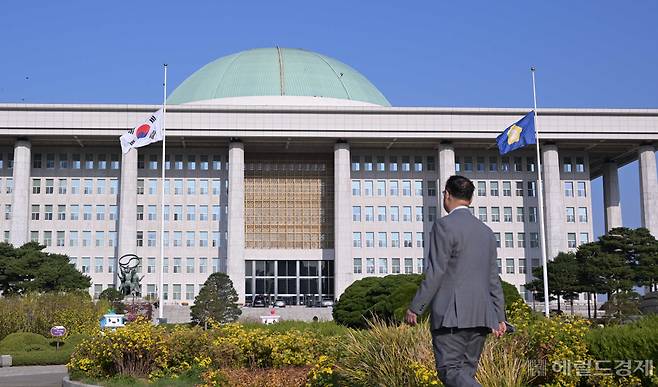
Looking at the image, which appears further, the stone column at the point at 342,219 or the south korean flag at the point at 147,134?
the stone column at the point at 342,219

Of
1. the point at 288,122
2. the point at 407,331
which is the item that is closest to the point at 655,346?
the point at 407,331

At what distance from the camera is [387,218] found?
3125 inches

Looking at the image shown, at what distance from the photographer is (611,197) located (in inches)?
3280

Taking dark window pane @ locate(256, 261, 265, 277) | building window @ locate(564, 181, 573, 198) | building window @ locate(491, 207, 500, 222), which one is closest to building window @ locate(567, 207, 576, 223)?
building window @ locate(564, 181, 573, 198)

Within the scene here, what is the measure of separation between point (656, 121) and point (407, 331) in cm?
7349

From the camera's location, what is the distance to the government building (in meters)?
74.4

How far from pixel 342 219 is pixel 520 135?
113ft

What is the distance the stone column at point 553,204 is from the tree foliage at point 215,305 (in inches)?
1247

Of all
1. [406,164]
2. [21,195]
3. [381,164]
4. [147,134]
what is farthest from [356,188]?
[147,134]

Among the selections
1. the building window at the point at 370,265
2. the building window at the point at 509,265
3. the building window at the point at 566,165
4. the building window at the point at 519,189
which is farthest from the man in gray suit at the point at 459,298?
the building window at the point at 566,165

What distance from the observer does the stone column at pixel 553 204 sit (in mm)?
74062

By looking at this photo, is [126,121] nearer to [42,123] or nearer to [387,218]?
[42,123]

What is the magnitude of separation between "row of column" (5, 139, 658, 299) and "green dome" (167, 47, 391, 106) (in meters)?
9.49

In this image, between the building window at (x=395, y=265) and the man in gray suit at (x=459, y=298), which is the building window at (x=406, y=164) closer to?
the building window at (x=395, y=265)
